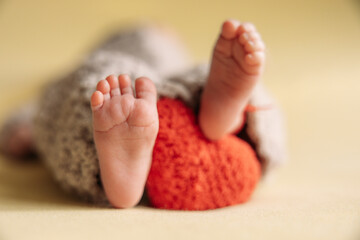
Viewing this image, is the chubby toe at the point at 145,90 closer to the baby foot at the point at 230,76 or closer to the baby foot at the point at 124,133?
the baby foot at the point at 124,133

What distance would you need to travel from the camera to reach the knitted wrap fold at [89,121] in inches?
25.4

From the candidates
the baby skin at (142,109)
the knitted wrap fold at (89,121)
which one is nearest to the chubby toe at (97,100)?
the baby skin at (142,109)

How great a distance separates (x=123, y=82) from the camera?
1.92 feet

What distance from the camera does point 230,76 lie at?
0.58 metres

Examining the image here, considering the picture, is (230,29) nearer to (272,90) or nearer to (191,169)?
(191,169)

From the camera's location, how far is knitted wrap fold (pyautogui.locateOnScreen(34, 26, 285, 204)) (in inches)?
25.4

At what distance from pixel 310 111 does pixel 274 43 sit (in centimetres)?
28

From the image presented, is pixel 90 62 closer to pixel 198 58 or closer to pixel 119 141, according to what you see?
pixel 119 141

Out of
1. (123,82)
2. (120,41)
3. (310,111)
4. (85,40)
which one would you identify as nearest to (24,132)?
(120,41)

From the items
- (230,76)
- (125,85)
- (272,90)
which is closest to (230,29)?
(230,76)

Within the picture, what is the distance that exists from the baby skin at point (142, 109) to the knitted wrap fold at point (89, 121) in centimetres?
7

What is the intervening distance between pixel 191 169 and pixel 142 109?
147mm

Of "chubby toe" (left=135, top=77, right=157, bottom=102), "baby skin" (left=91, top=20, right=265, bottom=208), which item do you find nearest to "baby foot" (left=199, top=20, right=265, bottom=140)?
"baby skin" (left=91, top=20, right=265, bottom=208)

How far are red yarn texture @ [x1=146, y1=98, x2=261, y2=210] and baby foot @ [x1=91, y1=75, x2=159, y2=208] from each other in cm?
3
